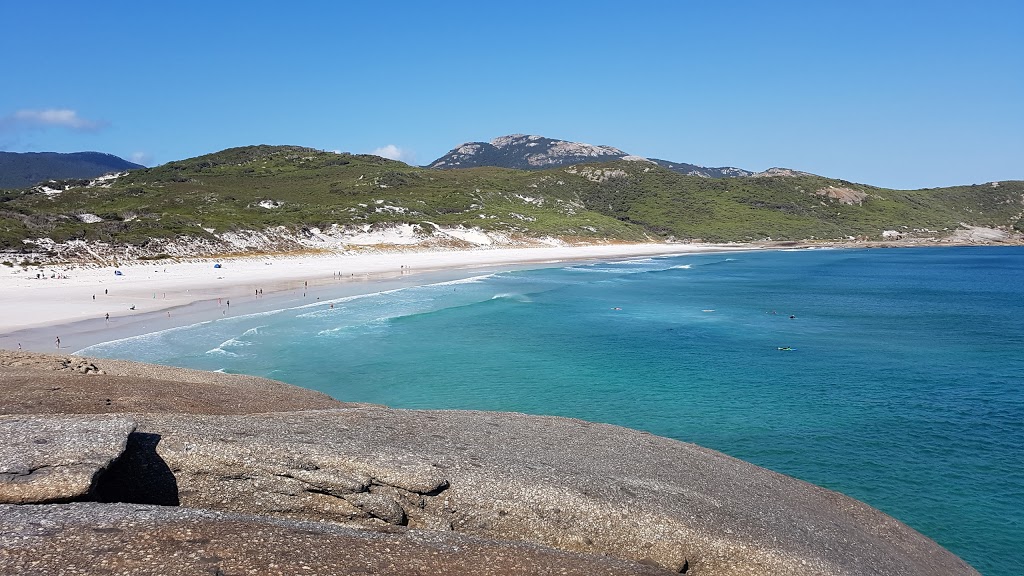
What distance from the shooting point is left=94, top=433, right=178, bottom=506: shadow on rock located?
8688mm

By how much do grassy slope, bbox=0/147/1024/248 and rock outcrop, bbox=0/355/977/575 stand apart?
59.6 m

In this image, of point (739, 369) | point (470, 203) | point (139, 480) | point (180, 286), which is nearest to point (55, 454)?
point (139, 480)

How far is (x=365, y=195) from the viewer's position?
117750 millimetres

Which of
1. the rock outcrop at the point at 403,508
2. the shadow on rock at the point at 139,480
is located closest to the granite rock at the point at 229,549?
the rock outcrop at the point at 403,508

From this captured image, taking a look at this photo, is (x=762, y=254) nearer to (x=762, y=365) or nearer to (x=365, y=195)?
(x=365, y=195)

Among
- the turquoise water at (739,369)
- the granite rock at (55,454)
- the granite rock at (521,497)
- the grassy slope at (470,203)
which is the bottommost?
the turquoise water at (739,369)

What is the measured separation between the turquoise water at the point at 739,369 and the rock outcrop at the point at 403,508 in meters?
4.48

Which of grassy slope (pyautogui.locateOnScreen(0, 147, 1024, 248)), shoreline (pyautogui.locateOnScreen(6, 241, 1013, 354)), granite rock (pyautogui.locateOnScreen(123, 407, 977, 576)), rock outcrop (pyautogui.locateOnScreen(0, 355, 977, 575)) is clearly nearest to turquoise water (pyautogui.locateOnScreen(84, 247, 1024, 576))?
shoreline (pyautogui.locateOnScreen(6, 241, 1013, 354))

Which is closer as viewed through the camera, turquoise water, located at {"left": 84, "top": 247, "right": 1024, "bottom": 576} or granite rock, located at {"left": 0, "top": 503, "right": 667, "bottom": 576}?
granite rock, located at {"left": 0, "top": 503, "right": 667, "bottom": 576}

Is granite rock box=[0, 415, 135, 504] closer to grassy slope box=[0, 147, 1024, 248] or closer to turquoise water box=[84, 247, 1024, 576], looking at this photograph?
turquoise water box=[84, 247, 1024, 576]

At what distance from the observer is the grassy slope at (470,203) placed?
8268 cm

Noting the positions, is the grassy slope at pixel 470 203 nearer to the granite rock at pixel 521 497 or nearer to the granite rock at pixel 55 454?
the granite rock at pixel 55 454

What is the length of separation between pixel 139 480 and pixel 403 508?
3.90 meters

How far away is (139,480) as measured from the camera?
8.80 metres
